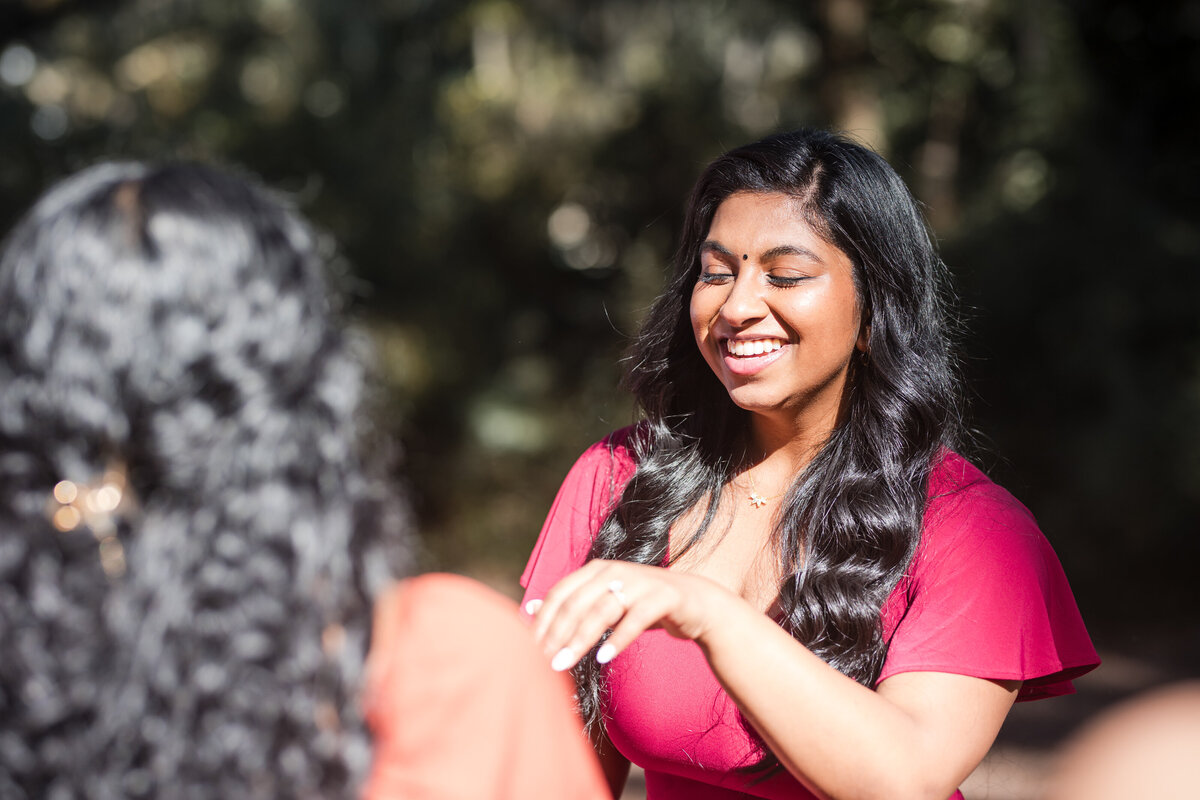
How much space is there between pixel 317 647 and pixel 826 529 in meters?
1.06

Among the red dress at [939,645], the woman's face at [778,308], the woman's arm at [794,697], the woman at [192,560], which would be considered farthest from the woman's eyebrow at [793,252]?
the woman at [192,560]

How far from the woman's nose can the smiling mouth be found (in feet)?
0.12

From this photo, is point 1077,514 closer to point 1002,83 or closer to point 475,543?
point 1002,83

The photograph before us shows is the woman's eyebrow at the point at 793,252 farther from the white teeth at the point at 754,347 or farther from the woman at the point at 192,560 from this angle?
the woman at the point at 192,560

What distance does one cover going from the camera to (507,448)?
8.37 m

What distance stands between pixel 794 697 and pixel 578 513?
0.76m

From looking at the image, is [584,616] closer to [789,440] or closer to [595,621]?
[595,621]

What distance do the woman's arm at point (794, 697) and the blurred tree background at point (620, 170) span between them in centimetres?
344

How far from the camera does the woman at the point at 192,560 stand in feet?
3.00

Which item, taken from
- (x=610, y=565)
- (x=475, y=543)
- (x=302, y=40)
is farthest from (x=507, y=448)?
(x=610, y=565)

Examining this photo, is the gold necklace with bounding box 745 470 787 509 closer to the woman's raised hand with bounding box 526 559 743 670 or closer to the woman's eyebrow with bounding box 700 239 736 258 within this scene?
the woman's eyebrow with bounding box 700 239 736 258

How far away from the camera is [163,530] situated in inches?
36.8

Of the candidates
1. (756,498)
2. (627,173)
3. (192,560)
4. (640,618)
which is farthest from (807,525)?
(627,173)

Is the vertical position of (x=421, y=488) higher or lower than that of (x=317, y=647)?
lower
